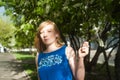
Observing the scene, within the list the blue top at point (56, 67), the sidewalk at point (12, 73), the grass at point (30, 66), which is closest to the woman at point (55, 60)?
the blue top at point (56, 67)

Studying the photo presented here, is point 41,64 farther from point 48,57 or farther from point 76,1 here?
point 76,1

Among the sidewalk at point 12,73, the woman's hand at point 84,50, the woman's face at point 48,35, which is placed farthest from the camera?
the sidewalk at point 12,73

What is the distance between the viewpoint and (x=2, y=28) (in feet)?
210

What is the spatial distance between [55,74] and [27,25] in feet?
15.9

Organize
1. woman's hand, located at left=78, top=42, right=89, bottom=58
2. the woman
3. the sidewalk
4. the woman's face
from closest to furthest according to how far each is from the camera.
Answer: woman's hand, located at left=78, top=42, right=89, bottom=58
the woman
the woman's face
the sidewalk

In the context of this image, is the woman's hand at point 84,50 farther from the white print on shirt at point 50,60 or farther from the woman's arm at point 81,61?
the white print on shirt at point 50,60

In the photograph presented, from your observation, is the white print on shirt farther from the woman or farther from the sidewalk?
the sidewalk

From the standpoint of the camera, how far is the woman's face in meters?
4.00

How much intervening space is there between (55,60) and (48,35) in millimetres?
277

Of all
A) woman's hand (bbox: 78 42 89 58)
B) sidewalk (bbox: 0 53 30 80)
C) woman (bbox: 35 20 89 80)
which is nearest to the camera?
woman's hand (bbox: 78 42 89 58)

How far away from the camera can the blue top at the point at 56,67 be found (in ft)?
12.8

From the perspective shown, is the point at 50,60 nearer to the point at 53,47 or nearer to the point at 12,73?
the point at 53,47

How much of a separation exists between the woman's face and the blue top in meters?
0.13

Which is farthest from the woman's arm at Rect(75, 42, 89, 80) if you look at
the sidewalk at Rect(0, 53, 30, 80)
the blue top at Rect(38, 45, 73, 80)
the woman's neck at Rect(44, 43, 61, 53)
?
the sidewalk at Rect(0, 53, 30, 80)
